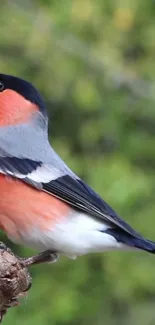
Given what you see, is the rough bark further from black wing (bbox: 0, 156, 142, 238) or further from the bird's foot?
black wing (bbox: 0, 156, 142, 238)

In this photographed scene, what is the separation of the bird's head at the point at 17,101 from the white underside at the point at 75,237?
554 mm

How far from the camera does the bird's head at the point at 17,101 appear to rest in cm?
361

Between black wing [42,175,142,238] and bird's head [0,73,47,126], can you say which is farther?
bird's head [0,73,47,126]

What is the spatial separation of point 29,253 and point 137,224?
638 millimetres

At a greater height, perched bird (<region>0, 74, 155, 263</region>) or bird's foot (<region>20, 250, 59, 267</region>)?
perched bird (<region>0, 74, 155, 263</region>)

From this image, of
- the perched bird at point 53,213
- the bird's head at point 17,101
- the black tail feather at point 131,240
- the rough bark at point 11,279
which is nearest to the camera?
the rough bark at point 11,279

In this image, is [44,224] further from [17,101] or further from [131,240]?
[17,101]

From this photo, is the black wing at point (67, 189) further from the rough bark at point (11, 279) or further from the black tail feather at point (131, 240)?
the rough bark at point (11, 279)

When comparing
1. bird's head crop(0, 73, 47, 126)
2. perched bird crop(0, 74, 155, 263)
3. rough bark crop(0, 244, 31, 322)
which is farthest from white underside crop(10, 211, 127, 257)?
bird's head crop(0, 73, 47, 126)

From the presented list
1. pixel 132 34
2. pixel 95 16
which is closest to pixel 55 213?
pixel 95 16

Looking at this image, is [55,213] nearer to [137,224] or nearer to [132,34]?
[137,224]

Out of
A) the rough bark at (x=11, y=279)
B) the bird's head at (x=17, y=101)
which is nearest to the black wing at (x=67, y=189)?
the bird's head at (x=17, y=101)

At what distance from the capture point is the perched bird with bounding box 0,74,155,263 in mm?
3213

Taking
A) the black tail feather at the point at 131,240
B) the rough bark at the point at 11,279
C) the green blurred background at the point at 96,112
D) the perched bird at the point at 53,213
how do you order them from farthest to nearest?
the green blurred background at the point at 96,112 < the perched bird at the point at 53,213 < the black tail feather at the point at 131,240 < the rough bark at the point at 11,279
